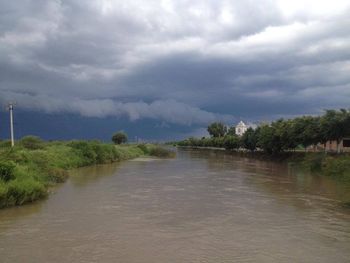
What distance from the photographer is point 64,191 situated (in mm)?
29266

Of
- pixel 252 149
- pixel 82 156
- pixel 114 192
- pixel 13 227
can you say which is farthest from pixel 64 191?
pixel 252 149

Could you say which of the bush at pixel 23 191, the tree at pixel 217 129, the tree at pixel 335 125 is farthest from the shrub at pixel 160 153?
the tree at pixel 217 129

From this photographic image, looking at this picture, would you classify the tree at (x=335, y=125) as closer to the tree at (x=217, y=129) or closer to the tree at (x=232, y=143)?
the tree at (x=232, y=143)

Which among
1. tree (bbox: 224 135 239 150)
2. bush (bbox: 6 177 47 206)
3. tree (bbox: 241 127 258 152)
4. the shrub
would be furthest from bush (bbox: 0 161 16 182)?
tree (bbox: 224 135 239 150)

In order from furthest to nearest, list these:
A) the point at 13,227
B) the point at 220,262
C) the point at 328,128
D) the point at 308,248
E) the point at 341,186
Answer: the point at 328,128 → the point at 341,186 → the point at 13,227 → the point at 308,248 → the point at 220,262

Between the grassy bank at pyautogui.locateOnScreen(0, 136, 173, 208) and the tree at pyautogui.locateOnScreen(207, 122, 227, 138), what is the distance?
114m

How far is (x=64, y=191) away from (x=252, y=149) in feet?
235

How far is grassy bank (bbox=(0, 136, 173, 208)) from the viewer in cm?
2245

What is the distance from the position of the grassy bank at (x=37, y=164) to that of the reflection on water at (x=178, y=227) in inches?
32.4

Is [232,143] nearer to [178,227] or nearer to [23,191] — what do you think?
[23,191]

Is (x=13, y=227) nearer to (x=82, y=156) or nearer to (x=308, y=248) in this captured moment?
(x=308, y=248)

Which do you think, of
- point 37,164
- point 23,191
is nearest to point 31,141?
point 37,164

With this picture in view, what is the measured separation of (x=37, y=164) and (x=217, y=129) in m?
152

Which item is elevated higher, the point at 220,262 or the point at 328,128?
the point at 328,128
